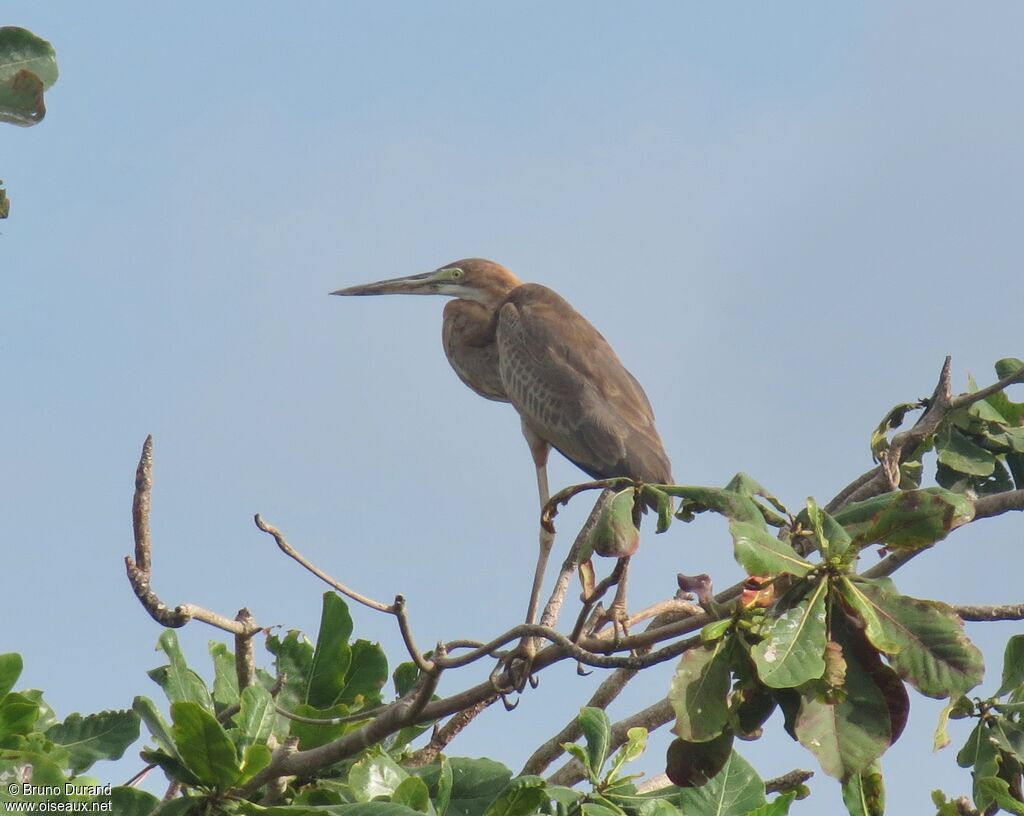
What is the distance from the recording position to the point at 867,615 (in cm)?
205

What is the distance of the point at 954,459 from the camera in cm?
376

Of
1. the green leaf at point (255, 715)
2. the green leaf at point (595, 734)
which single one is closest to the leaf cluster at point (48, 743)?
the green leaf at point (255, 715)

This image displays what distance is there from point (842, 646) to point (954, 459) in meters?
1.79

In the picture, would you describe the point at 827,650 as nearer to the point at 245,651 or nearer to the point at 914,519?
the point at 914,519

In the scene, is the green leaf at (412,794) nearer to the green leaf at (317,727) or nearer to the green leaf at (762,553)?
the green leaf at (317,727)

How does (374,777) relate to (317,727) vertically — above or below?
below

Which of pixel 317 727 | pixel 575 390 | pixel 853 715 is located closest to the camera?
pixel 853 715

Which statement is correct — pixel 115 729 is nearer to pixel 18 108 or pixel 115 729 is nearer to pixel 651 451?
pixel 18 108

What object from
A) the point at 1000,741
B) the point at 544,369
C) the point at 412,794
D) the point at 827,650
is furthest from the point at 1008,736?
the point at 544,369

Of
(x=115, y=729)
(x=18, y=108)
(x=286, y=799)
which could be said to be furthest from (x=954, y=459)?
(x=18, y=108)

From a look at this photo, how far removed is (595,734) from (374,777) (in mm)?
440

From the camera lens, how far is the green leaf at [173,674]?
2.72 metres

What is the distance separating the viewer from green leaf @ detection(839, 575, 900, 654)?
6.68 ft

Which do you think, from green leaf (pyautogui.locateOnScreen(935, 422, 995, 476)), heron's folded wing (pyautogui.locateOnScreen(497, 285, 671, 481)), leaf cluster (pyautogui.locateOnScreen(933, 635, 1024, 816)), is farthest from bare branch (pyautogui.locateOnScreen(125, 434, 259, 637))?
heron's folded wing (pyautogui.locateOnScreen(497, 285, 671, 481))
